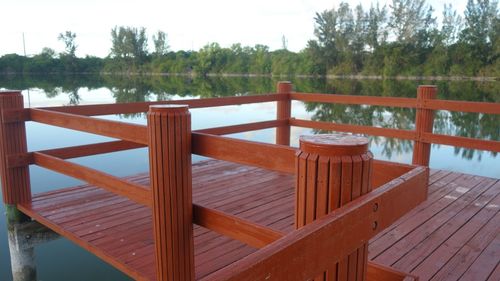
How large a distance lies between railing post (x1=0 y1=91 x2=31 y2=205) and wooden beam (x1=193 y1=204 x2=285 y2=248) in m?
2.30

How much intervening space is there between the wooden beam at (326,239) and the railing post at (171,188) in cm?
111

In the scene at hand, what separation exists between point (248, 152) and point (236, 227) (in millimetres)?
425

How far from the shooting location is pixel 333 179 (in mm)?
1162

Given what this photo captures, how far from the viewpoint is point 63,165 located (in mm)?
3414

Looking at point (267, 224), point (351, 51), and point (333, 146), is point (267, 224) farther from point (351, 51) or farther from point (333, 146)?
point (351, 51)

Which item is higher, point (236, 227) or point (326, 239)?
point (326, 239)

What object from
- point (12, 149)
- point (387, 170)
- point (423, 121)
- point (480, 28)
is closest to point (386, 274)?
point (387, 170)

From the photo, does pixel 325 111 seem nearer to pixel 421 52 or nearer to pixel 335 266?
pixel 335 266

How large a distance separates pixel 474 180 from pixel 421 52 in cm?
4971

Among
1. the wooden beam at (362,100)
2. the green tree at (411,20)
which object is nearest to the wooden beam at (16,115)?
the wooden beam at (362,100)

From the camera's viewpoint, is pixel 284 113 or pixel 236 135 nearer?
pixel 284 113

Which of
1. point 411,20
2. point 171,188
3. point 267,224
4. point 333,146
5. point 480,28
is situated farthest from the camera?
point 411,20

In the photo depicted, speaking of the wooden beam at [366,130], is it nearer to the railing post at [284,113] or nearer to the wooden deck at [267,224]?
the railing post at [284,113]

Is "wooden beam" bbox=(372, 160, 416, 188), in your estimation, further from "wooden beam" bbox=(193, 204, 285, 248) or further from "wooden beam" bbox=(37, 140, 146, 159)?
"wooden beam" bbox=(37, 140, 146, 159)
